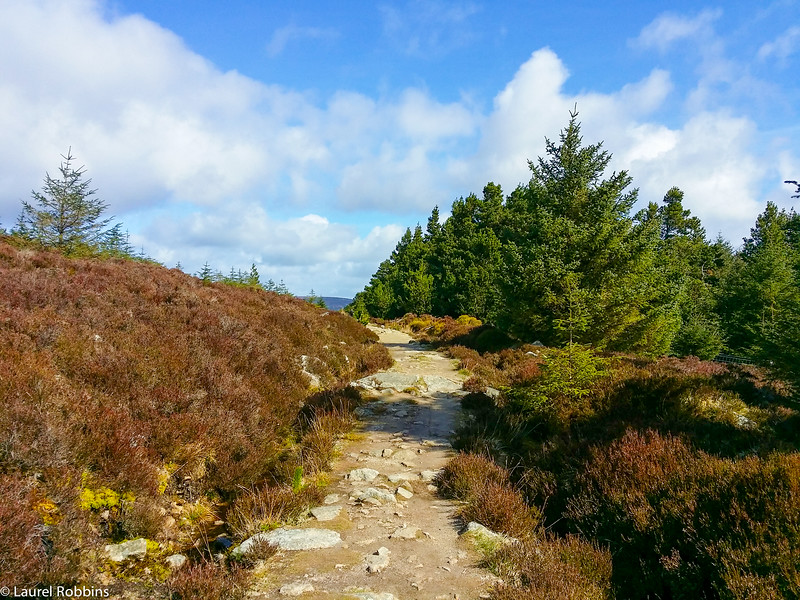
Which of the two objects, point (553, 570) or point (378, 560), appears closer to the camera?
point (553, 570)

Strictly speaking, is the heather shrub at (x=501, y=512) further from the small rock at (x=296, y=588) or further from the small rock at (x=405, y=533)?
the small rock at (x=296, y=588)

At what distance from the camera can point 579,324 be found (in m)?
9.00

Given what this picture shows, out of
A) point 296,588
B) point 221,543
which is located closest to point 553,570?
point 296,588

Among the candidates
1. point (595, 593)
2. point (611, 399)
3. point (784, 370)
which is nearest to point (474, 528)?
point (595, 593)

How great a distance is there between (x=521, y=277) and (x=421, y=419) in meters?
6.50

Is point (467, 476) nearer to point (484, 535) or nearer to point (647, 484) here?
point (484, 535)

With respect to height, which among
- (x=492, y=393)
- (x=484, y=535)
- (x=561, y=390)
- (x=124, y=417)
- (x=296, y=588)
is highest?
(x=124, y=417)

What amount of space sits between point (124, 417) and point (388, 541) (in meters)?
3.48

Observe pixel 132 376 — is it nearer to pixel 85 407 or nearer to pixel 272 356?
pixel 85 407

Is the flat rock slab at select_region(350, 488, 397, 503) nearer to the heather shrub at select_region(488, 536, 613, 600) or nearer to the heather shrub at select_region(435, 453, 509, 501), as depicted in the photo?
the heather shrub at select_region(435, 453, 509, 501)

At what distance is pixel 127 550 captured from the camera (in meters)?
4.06

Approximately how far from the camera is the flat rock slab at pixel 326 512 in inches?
195

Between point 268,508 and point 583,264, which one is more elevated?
point 583,264

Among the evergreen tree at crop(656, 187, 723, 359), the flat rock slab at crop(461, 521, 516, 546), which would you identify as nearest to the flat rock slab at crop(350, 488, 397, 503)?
the flat rock slab at crop(461, 521, 516, 546)
